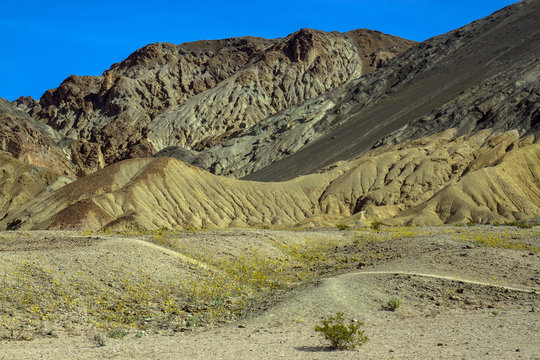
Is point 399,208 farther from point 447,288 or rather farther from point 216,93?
point 216,93

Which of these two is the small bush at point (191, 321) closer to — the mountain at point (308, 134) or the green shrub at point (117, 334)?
the green shrub at point (117, 334)

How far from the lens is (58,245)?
859 inches

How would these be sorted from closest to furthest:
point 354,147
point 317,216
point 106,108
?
point 317,216
point 354,147
point 106,108

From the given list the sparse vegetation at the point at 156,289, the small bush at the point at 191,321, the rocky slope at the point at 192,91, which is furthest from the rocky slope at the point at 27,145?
the small bush at the point at 191,321

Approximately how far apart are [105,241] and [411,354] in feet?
42.8

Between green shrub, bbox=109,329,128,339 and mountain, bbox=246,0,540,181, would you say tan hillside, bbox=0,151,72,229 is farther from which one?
green shrub, bbox=109,329,128,339

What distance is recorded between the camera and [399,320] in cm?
1542

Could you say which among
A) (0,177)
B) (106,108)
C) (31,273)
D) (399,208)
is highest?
(106,108)

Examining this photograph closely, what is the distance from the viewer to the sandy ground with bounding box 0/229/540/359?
12203 mm

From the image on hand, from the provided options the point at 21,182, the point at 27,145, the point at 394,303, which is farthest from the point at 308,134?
the point at 394,303

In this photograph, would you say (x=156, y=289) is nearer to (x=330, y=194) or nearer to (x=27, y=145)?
(x=330, y=194)

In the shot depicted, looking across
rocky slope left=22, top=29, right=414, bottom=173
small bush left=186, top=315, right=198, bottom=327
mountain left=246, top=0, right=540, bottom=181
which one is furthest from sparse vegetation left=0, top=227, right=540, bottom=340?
rocky slope left=22, top=29, right=414, bottom=173

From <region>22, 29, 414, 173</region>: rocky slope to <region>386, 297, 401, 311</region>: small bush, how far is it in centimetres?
12558

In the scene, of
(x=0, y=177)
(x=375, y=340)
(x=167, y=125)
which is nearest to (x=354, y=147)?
(x=0, y=177)
